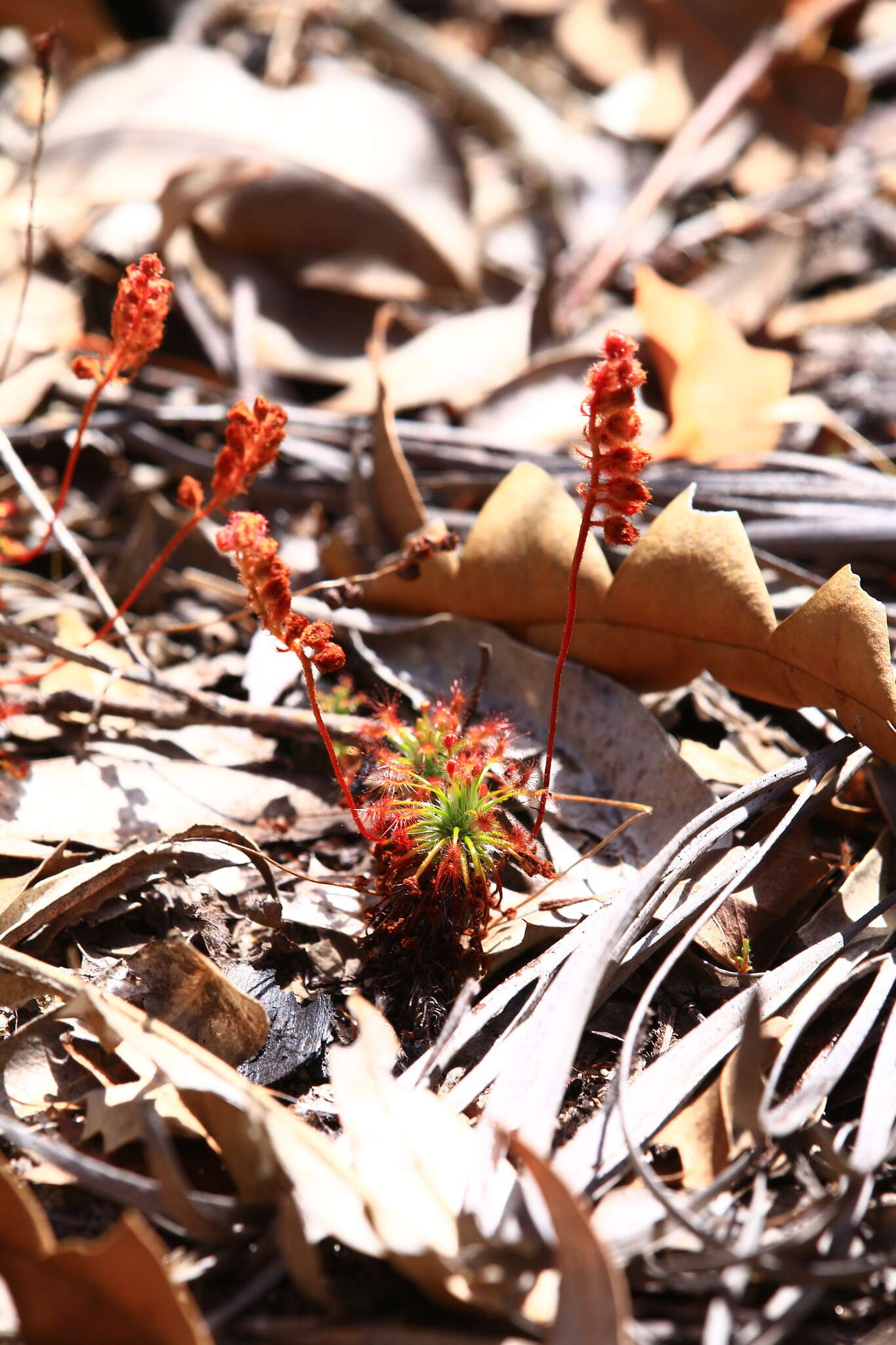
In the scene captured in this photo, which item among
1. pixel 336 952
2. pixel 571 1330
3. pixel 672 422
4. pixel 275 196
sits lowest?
pixel 336 952

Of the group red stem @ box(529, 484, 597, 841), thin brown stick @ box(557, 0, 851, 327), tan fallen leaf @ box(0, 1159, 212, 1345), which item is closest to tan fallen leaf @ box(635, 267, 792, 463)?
thin brown stick @ box(557, 0, 851, 327)

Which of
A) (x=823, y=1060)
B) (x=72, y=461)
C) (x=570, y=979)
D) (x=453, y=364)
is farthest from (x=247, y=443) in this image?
(x=823, y=1060)

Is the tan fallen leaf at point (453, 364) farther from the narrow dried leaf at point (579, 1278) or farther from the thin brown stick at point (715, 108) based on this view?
the narrow dried leaf at point (579, 1278)

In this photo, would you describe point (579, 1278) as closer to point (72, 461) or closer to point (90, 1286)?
point (90, 1286)

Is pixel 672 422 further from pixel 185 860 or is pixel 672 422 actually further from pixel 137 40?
pixel 137 40

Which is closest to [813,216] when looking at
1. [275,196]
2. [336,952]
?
[275,196]

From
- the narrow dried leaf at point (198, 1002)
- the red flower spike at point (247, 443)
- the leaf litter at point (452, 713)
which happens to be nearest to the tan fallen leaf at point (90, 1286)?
the leaf litter at point (452, 713)

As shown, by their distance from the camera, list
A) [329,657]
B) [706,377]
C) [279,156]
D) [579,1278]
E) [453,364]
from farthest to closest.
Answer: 1. [279,156]
2. [453,364]
3. [706,377]
4. [329,657]
5. [579,1278]
